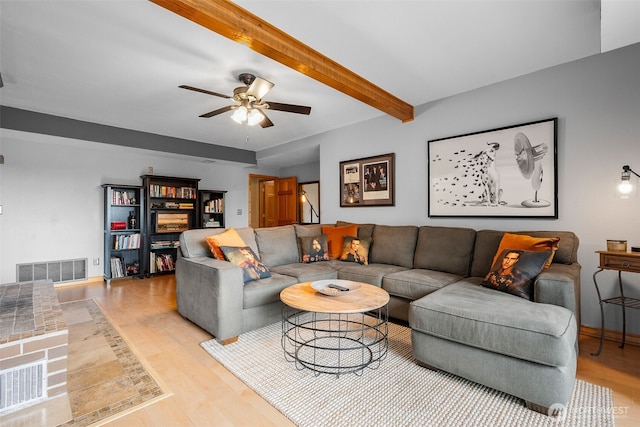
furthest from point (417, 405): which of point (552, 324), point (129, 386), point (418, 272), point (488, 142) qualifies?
point (488, 142)

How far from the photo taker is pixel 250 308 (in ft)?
8.66

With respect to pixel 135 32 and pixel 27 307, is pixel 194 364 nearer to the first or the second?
pixel 27 307

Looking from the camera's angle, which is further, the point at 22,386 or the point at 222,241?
the point at 222,241

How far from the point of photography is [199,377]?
6.57 feet

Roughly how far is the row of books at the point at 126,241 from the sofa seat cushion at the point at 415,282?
4.35 metres

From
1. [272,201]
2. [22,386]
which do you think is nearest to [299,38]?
[22,386]

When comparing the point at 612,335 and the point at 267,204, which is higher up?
the point at 267,204

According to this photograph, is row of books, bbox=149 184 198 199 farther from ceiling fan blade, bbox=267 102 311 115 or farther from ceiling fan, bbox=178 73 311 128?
ceiling fan blade, bbox=267 102 311 115

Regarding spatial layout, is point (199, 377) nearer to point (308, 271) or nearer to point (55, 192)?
point (308, 271)

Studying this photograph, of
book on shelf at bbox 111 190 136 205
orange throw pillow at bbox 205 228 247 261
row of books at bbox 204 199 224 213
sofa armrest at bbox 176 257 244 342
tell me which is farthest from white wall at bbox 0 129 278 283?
sofa armrest at bbox 176 257 244 342

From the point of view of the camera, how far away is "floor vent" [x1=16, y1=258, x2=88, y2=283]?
4.40m

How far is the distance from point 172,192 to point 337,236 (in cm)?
349

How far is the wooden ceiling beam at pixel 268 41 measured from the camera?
6.04ft

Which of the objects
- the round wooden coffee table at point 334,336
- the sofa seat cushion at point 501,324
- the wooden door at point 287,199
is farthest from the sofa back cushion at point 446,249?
the wooden door at point 287,199
